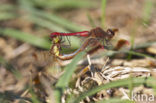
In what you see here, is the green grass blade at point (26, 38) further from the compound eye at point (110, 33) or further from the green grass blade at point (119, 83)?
the green grass blade at point (119, 83)

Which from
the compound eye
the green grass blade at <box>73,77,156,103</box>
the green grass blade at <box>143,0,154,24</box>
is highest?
the green grass blade at <box>143,0,154,24</box>

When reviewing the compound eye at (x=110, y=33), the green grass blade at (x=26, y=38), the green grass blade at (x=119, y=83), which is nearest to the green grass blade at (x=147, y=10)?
the green grass blade at (x=26, y=38)

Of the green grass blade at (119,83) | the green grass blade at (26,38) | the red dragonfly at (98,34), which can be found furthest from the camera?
the green grass blade at (26,38)

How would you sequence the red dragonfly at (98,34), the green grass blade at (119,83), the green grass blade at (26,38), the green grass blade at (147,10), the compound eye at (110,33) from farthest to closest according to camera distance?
the green grass blade at (147,10) → the green grass blade at (26,38) → the compound eye at (110,33) → the red dragonfly at (98,34) → the green grass blade at (119,83)

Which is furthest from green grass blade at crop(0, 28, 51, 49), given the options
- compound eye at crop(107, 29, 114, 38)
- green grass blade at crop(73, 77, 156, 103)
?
green grass blade at crop(73, 77, 156, 103)

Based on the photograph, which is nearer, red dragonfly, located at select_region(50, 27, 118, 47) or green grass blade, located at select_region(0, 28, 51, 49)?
red dragonfly, located at select_region(50, 27, 118, 47)

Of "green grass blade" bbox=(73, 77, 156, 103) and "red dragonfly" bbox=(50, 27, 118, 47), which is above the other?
"red dragonfly" bbox=(50, 27, 118, 47)

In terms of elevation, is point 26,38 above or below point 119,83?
above

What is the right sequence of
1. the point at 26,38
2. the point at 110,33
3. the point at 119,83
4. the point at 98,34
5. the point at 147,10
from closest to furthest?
the point at 119,83
the point at 98,34
the point at 110,33
the point at 26,38
the point at 147,10

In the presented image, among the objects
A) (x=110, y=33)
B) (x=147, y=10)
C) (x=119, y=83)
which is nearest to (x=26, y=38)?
(x=110, y=33)

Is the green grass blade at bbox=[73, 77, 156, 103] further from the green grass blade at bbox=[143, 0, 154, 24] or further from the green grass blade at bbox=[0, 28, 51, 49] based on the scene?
the green grass blade at bbox=[143, 0, 154, 24]

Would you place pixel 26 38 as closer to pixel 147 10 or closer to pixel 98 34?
pixel 98 34

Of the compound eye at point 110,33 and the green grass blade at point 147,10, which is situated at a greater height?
the green grass blade at point 147,10
